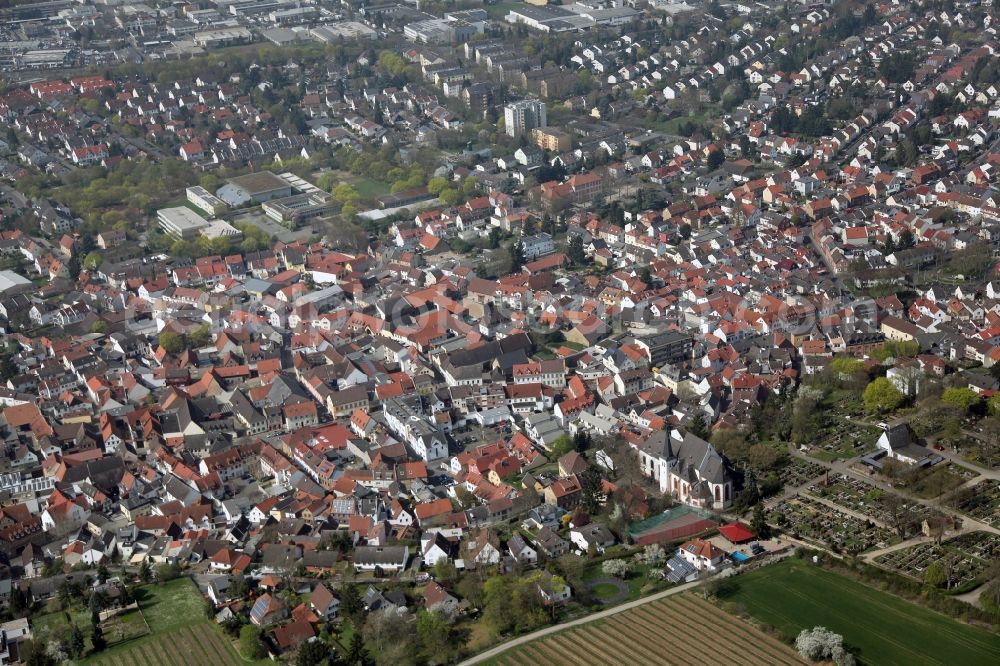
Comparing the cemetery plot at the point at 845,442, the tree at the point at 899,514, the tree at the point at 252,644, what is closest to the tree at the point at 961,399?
the cemetery plot at the point at 845,442

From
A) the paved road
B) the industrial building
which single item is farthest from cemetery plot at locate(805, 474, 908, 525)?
the industrial building

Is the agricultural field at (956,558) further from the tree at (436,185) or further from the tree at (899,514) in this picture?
the tree at (436,185)

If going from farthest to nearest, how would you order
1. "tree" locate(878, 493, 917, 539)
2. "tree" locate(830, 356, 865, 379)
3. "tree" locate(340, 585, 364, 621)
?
"tree" locate(830, 356, 865, 379) → "tree" locate(878, 493, 917, 539) → "tree" locate(340, 585, 364, 621)

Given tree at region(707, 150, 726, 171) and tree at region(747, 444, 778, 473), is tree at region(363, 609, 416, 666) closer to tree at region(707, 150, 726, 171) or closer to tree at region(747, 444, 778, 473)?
tree at region(747, 444, 778, 473)

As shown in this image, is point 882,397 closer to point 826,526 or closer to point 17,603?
point 826,526

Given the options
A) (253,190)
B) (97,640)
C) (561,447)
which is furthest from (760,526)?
(253,190)

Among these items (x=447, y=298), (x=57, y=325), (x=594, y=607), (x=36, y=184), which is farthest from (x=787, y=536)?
(x=36, y=184)
